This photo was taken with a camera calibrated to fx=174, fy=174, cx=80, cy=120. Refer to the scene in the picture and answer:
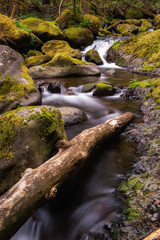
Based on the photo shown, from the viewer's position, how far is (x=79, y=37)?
15.8 m

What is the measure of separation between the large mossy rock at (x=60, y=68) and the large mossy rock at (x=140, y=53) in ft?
11.3

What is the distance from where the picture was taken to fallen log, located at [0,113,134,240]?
1.65 m

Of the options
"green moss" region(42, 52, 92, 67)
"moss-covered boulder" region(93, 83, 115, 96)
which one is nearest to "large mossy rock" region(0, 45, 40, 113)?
"moss-covered boulder" region(93, 83, 115, 96)

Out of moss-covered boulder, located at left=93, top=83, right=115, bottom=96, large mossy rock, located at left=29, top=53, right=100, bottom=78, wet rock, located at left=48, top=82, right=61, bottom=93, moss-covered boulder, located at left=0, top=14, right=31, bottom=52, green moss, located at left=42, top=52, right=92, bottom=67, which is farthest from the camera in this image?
moss-covered boulder, located at left=0, top=14, right=31, bottom=52

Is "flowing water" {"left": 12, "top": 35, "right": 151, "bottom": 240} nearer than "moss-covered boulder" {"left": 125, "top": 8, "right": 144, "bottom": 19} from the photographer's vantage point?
Yes

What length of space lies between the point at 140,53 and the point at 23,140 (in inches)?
440

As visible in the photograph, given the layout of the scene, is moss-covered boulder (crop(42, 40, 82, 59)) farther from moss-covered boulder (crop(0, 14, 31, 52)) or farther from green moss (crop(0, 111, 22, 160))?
green moss (crop(0, 111, 22, 160))

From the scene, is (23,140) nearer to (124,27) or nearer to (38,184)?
(38,184)

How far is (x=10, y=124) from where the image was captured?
2840mm

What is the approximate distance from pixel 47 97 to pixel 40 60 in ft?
14.5

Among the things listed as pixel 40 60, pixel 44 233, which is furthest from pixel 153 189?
pixel 40 60

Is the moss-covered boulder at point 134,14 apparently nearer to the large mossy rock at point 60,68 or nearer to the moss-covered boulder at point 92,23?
the moss-covered boulder at point 92,23

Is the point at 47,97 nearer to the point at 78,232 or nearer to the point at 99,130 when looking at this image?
the point at 99,130

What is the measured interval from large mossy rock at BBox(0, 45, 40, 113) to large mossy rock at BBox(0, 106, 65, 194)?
72.9 inches
